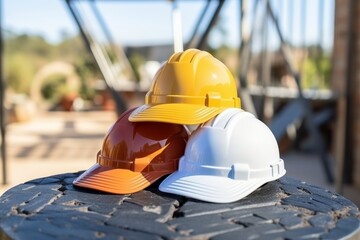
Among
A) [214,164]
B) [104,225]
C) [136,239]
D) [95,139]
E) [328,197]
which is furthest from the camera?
[95,139]

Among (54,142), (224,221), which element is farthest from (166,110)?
(54,142)

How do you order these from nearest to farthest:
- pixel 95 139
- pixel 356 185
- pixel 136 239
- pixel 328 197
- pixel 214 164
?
1. pixel 136 239
2. pixel 214 164
3. pixel 328 197
4. pixel 356 185
5. pixel 95 139

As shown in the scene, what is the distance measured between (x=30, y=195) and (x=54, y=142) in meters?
7.27

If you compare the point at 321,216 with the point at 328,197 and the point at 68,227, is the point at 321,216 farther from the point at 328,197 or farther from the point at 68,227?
the point at 68,227

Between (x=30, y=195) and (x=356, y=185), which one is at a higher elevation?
(x=30, y=195)

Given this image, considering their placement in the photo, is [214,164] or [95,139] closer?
[214,164]

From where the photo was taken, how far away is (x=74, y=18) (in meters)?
5.03

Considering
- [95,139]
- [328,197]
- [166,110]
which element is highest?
[166,110]

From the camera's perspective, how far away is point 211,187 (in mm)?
1505

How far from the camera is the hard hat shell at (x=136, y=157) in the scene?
161cm

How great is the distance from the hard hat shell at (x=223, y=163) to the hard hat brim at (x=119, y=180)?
0.19 feet

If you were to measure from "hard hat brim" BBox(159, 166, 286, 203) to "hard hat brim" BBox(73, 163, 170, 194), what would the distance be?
0.23 feet

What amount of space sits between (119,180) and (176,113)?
0.99 feet

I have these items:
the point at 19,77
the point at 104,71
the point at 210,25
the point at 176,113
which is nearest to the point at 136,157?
the point at 176,113
